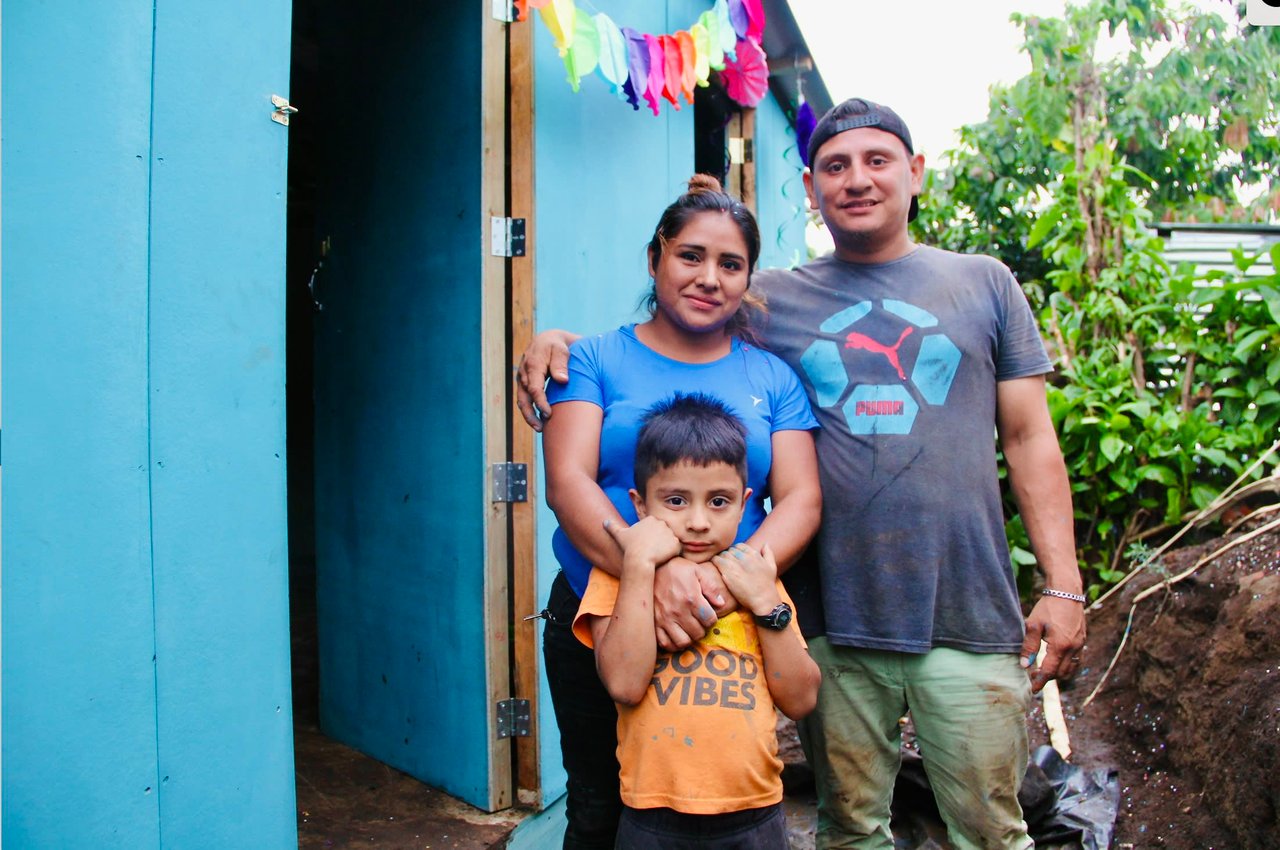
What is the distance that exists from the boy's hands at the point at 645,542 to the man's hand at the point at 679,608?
0.10ft

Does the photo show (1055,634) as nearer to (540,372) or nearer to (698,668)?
(698,668)

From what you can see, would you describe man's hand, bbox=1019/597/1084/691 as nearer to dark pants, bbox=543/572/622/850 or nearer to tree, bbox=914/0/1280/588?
dark pants, bbox=543/572/622/850

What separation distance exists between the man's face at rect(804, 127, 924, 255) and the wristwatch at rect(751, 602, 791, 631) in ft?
2.97

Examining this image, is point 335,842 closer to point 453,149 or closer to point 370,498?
point 370,498

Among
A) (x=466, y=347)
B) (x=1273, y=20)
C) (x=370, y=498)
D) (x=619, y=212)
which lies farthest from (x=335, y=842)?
(x=1273, y=20)

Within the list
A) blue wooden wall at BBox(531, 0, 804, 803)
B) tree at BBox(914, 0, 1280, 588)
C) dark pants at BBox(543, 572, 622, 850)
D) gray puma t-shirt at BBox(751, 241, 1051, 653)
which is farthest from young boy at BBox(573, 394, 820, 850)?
tree at BBox(914, 0, 1280, 588)

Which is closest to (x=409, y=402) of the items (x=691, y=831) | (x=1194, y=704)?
(x=691, y=831)

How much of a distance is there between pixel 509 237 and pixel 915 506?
1.60 metres

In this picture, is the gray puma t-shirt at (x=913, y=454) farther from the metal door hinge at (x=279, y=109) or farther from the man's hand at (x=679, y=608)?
the metal door hinge at (x=279, y=109)

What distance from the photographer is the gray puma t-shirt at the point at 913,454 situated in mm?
1984

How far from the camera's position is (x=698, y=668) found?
162 centimetres

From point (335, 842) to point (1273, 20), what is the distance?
5038 mm

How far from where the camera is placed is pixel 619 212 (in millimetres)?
3535

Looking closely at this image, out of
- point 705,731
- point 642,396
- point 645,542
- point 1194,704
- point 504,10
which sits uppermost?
point 504,10
